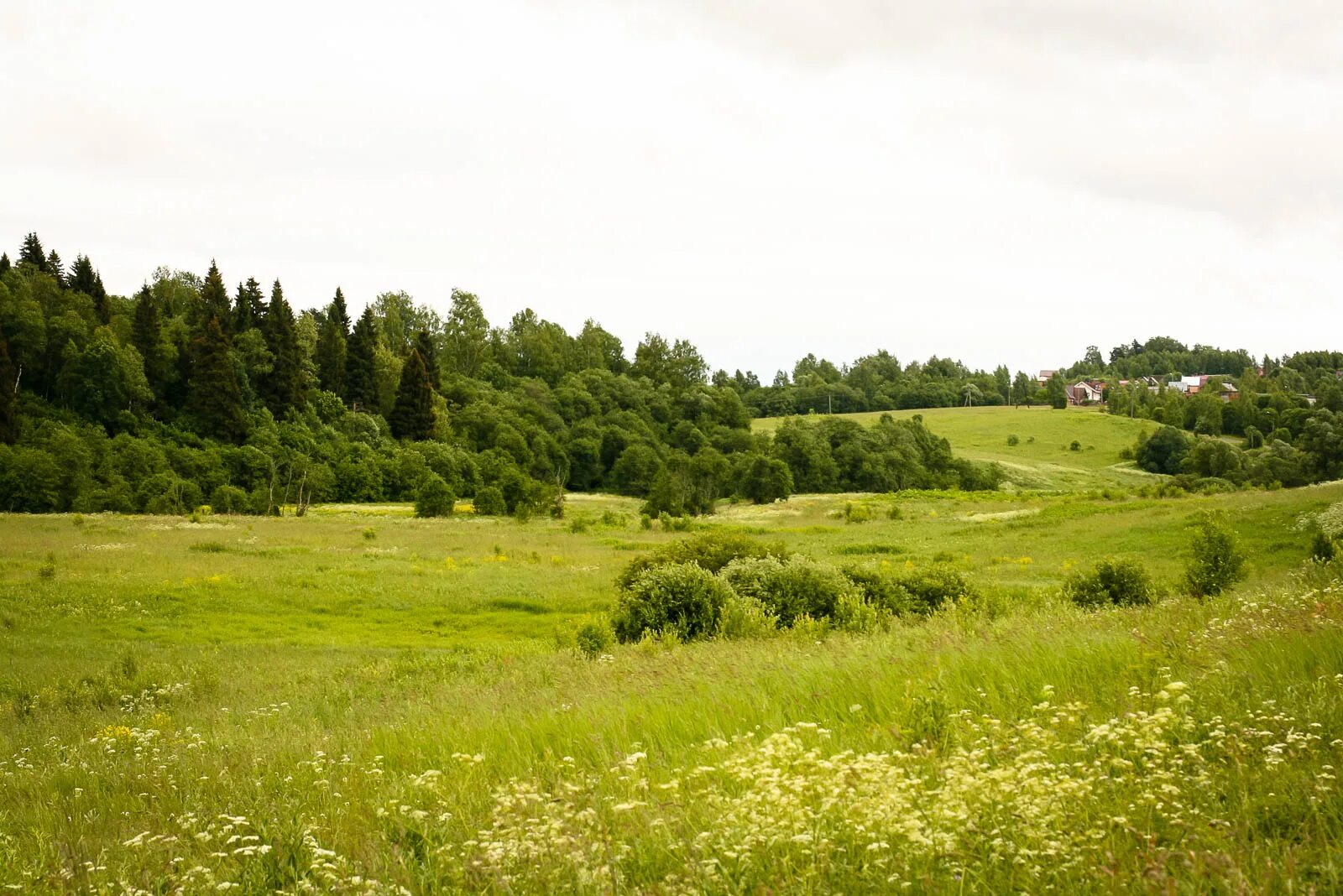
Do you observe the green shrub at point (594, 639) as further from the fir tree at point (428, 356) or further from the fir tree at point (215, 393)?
the fir tree at point (428, 356)

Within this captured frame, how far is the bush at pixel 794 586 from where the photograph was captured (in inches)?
716

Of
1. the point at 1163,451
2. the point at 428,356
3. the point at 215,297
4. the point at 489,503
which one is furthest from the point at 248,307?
the point at 1163,451

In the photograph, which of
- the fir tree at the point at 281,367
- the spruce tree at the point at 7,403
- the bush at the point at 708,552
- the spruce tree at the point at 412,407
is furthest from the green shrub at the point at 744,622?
the spruce tree at the point at 412,407

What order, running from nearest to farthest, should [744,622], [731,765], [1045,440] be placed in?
1. [731,765]
2. [744,622]
3. [1045,440]

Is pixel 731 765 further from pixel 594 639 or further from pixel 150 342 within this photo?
pixel 150 342

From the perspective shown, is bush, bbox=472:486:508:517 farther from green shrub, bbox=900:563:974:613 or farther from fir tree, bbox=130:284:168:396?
green shrub, bbox=900:563:974:613

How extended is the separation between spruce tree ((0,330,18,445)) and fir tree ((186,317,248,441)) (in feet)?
45.1

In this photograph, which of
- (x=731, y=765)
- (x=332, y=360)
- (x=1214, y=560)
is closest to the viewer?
(x=731, y=765)

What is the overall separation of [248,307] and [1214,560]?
93.7m

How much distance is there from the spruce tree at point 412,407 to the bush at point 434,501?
33.2 m

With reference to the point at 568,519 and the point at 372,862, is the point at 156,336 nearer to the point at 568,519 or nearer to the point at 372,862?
the point at 568,519

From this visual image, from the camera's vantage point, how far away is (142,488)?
5919 centimetres

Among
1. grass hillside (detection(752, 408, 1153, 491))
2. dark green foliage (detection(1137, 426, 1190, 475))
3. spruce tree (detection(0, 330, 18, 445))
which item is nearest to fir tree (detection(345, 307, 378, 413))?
spruce tree (detection(0, 330, 18, 445))

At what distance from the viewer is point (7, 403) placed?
2387 inches
